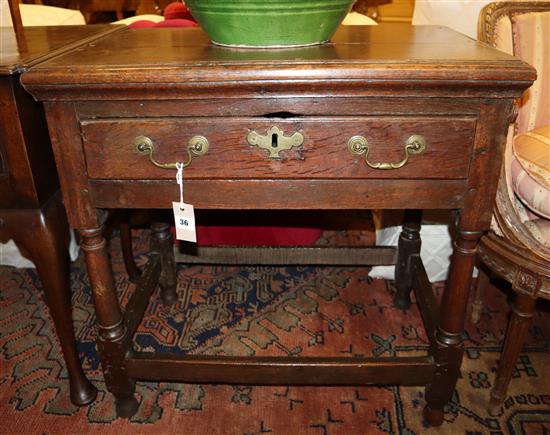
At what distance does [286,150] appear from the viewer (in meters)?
0.85

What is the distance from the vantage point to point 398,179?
0.88 m

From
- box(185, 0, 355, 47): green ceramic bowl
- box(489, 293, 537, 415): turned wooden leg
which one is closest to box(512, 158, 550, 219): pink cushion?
box(489, 293, 537, 415): turned wooden leg

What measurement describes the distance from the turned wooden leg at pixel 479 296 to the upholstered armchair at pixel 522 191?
0.35m

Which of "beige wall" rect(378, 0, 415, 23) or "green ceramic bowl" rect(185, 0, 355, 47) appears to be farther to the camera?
"beige wall" rect(378, 0, 415, 23)

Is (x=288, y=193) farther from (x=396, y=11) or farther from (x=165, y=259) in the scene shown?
(x=396, y=11)

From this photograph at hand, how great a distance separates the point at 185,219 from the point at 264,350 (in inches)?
25.2

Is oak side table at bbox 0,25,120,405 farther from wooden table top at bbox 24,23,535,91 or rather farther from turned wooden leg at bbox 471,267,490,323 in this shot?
turned wooden leg at bbox 471,267,490,323

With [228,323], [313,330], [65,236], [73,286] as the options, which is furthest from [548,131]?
[73,286]

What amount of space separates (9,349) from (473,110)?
54.5 inches

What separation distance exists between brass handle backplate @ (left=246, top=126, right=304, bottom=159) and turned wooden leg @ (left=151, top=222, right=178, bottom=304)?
0.72 meters

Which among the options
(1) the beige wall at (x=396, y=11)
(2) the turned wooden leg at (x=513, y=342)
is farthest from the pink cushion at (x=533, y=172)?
(1) the beige wall at (x=396, y=11)

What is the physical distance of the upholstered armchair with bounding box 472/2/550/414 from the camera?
105 cm

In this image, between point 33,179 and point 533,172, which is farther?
point 533,172

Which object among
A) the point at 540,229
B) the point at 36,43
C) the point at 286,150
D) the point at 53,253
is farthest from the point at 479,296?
the point at 36,43
